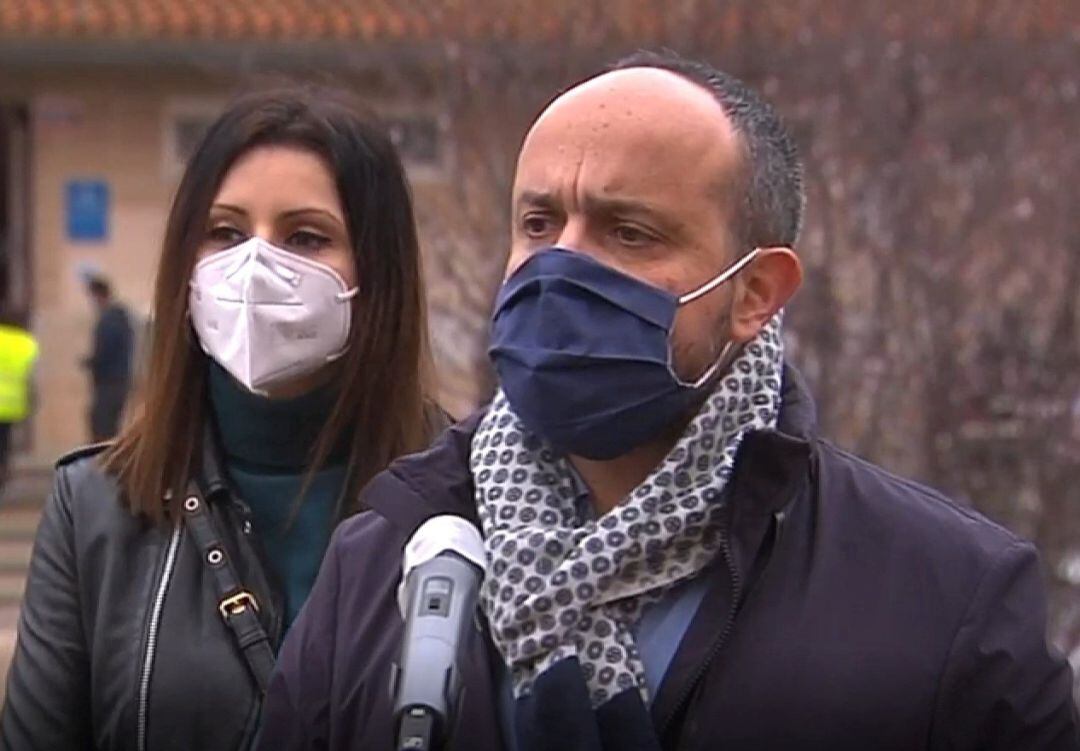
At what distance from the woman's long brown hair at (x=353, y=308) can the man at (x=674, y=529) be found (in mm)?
948

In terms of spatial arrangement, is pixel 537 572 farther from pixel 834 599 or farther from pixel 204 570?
pixel 204 570

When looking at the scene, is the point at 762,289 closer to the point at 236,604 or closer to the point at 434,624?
the point at 434,624

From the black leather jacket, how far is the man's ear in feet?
3.65

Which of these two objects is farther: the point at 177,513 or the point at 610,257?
the point at 177,513

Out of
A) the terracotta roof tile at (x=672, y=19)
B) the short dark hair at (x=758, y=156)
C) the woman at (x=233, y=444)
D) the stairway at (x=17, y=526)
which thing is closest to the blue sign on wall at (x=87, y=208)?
the stairway at (x=17, y=526)

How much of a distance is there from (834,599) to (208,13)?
14.1 meters

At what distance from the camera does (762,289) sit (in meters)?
2.50

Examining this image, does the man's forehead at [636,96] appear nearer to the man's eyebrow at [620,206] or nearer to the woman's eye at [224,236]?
the man's eyebrow at [620,206]

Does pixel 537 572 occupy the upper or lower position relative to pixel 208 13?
lower

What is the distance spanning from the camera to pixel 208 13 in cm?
1577

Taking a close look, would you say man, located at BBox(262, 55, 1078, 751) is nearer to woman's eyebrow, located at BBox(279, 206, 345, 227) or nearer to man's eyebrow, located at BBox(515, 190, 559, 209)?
man's eyebrow, located at BBox(515, 190, 559, 209)

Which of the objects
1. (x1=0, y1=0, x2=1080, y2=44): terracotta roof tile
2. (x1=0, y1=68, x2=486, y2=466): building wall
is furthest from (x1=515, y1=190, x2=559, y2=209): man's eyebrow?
(x1=0, y1=68, x2=486, y2=466): building wall

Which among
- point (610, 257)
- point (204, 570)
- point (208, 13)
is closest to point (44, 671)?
point (204, 570)

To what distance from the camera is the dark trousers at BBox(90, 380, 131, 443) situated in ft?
47.5
